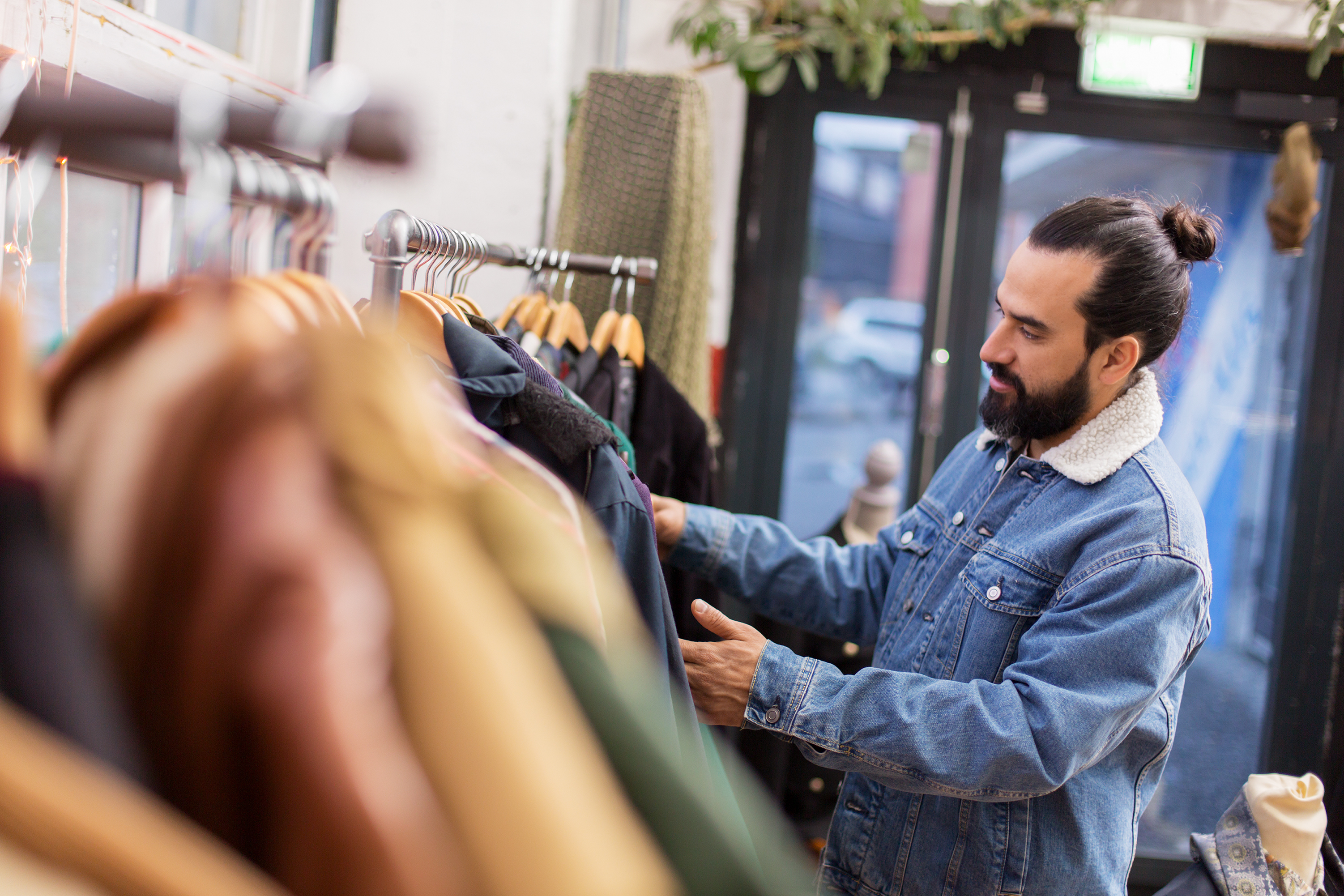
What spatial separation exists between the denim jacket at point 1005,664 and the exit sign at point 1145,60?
173 cm

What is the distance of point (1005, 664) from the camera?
1229 millimetres

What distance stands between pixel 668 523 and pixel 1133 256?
757mm

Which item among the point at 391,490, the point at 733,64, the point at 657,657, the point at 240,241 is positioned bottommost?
the point at 657,657

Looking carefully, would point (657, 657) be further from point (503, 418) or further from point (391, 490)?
point (391, 490)

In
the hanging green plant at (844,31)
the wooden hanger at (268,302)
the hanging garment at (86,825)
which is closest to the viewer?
the hanging garment at (86,825)

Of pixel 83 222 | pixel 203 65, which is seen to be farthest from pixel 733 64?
pixel 83 222

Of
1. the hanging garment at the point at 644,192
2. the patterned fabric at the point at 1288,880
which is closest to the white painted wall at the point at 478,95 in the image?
the hanging garment at the point at 644,192

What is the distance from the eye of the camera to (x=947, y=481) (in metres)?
1.54

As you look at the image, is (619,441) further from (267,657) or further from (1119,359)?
(267,657)

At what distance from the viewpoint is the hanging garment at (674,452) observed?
176cm

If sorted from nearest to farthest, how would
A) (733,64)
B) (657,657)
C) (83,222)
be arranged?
(657,657) < (83,222) < (733,64)

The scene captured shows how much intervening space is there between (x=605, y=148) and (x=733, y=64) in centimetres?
56

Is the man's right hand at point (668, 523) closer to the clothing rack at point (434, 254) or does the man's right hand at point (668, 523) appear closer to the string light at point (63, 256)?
the clothing rack at point (434, 254)

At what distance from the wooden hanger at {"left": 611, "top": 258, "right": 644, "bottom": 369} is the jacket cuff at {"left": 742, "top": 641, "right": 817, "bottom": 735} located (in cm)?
78
